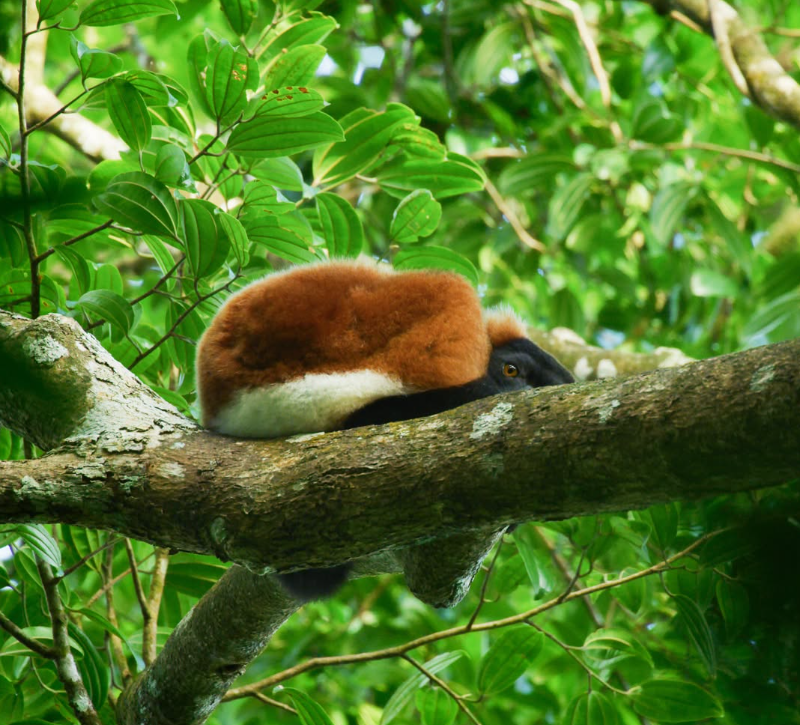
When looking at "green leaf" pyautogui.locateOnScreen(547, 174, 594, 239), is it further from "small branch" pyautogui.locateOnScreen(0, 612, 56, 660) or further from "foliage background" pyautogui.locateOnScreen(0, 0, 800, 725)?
"small branch" pyautogui.locateOnScreen(0, 612, 56, 660)

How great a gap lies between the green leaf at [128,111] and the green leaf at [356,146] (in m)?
0.86

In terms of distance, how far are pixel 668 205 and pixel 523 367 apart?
229 centimetres

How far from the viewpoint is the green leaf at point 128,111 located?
2768 mm

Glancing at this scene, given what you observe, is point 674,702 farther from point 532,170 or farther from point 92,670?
point 532,170

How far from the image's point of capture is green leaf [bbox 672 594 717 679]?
2633 mm

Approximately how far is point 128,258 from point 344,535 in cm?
466

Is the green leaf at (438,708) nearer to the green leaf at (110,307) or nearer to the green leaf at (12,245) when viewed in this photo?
the green leaf at (110,307)

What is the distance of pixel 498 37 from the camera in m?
5.83

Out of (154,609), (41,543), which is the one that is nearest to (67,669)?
(41,543)

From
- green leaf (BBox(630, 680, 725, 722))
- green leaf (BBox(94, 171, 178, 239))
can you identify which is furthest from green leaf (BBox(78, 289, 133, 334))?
green leaf (BBox(630, 680, 725, 722))

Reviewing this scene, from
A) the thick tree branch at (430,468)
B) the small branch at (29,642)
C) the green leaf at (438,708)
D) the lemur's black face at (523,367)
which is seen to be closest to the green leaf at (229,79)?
the thick tree branch at (430,468)

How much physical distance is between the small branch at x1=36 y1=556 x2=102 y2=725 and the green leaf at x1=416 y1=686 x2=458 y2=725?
1.18 meters

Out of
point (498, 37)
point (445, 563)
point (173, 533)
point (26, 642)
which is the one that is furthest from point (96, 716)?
point (498, 37)

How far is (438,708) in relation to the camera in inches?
127
